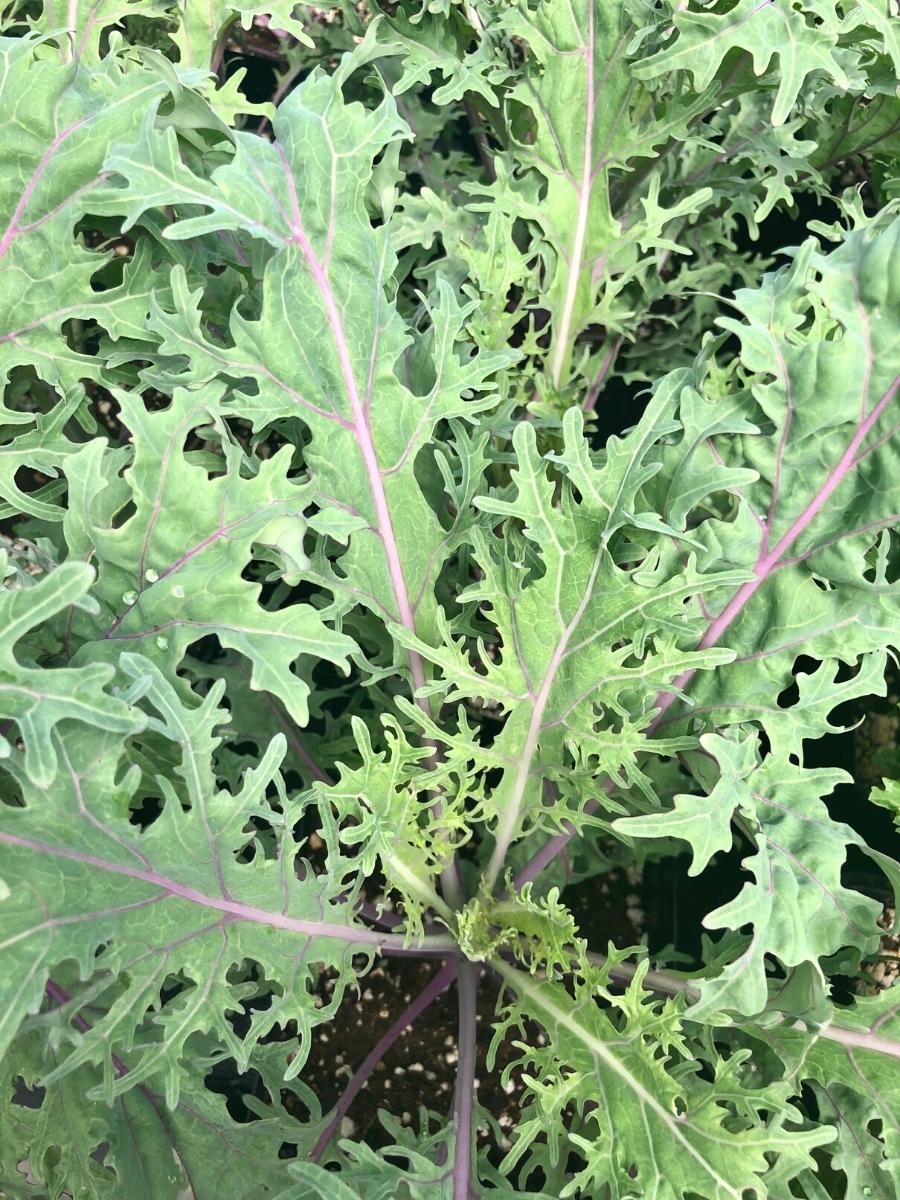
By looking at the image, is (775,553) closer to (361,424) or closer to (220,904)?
(361,424)

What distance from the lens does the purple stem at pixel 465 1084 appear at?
702 millimetres

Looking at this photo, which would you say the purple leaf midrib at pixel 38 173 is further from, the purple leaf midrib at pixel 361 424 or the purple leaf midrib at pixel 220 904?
the purple leaf midrib at pixel 220 904

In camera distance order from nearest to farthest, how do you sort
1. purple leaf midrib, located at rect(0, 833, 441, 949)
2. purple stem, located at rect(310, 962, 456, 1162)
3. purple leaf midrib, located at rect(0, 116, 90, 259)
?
1. purple leaf midrib, located at rect(0, 833, 441, 949)
2. purple leaf midrib, located at rect(0, 116, 90, 259)
3. purple stem, located at rect(310, 962, 456, 1162)

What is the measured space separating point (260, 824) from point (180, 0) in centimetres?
71

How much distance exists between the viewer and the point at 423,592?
2.46 ft

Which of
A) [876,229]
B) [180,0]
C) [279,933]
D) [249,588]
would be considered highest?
[180,0]

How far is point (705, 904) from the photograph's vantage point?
1.00 metres

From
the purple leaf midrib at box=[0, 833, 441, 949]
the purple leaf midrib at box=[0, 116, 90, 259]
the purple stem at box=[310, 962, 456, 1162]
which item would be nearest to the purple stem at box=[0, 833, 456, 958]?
the purple leaf midrib at box=[0, 833, 441, 949]

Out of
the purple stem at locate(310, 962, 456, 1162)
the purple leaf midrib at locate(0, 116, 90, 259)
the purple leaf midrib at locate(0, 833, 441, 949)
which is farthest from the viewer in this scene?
the purple stem at locate(310, 962, 456, 1162)

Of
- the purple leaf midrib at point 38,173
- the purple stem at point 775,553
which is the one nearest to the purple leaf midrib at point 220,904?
the purple stem at point 775,553

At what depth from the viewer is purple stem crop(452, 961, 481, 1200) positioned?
0.70m

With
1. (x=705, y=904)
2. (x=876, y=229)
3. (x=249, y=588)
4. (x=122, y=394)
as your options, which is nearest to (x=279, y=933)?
(x=249, y=588)

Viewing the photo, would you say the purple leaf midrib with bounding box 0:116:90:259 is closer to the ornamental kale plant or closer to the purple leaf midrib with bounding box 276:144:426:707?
the ornamental kale plant

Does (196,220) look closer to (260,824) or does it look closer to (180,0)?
(180,0)
